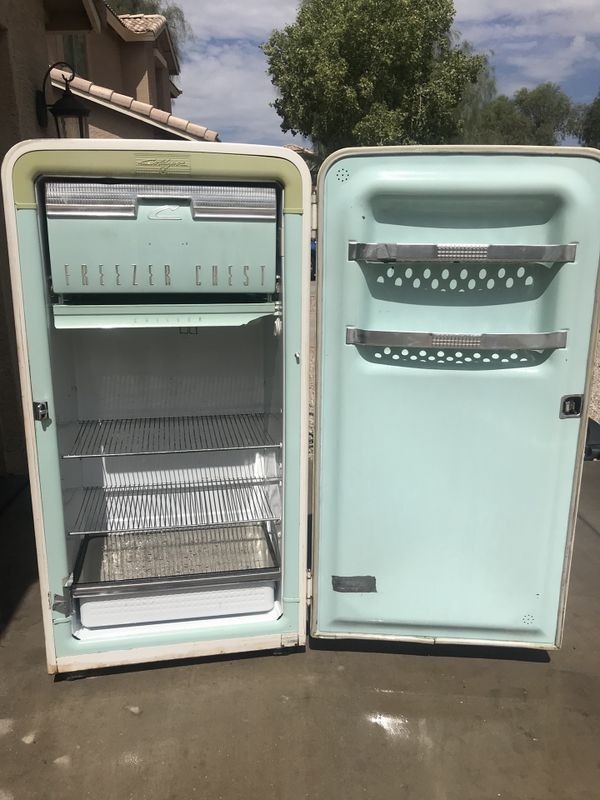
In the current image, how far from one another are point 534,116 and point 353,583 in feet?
145

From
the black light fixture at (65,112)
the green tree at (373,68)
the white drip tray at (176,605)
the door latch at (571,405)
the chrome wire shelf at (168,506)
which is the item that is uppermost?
the green tree at (373,68)

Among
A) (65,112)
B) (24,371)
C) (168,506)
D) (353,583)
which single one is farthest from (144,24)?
(353,583)

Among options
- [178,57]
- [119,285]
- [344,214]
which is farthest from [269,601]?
[178,57]

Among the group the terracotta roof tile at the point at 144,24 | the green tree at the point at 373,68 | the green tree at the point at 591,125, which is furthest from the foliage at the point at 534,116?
the terracotta roof tile at the point at 144,24

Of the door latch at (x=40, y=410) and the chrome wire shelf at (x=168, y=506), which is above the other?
the door latch at (x=40, y=410)

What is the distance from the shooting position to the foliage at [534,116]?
118ft

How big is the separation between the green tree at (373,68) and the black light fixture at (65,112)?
12.1 meters

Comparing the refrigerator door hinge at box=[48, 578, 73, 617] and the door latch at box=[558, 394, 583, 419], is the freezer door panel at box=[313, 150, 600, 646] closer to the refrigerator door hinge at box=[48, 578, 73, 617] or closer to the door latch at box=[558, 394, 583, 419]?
the door latch at box=[558, 394, 583, 419]

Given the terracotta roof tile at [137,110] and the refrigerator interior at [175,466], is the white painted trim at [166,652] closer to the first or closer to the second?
the refrigerator interior at [175,466]

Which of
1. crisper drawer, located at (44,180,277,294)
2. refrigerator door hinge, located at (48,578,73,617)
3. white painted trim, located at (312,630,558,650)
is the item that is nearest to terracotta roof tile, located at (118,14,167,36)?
crisper drawer, located at (44,180,277,294)

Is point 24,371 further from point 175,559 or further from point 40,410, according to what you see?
point 175,559

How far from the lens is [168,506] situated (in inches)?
113

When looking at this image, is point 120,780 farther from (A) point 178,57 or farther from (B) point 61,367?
(A) point 178,57

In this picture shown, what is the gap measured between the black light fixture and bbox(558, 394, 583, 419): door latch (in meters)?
3.99
